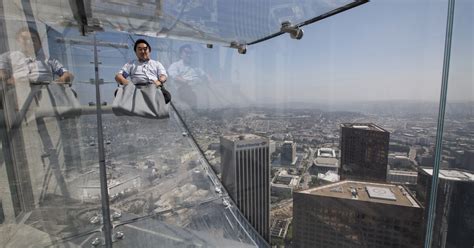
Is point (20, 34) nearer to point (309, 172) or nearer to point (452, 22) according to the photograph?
point (309, 172)

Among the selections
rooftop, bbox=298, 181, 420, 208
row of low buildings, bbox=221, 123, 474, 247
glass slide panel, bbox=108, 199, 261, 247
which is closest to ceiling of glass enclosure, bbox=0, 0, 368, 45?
row of low buildings, bbox=221, 123, 474, 247

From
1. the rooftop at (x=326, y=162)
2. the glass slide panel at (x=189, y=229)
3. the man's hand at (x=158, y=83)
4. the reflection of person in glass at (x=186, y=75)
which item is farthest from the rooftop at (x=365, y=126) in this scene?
the reflection of person in glass at (x=186, y=75)

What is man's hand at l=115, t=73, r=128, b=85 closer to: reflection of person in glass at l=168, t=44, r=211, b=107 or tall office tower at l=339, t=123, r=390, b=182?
reflection of person in glass at l=168, t=44, r=211, b=107

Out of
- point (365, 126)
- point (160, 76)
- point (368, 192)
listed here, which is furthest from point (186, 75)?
point (368, 192)

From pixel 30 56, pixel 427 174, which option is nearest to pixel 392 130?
pixel 427 174

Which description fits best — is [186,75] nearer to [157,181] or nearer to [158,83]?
[158,83]

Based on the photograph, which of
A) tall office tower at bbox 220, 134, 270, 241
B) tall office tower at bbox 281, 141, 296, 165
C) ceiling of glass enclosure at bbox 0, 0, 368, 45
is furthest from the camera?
tall office tower at bbox 220, 134, 270, 241

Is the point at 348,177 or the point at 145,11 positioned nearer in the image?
the point at 348,177
